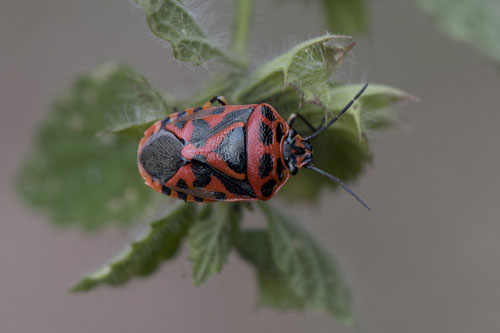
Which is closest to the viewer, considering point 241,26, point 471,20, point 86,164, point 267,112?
point 267,112

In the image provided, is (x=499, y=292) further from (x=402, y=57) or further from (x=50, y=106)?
(x=50, y=106)

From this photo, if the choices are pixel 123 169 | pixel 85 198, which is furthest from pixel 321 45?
pixel 85 198

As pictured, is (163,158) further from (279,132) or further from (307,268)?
(307,268)

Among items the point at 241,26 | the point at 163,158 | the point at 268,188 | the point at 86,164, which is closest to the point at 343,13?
the point at 241,26

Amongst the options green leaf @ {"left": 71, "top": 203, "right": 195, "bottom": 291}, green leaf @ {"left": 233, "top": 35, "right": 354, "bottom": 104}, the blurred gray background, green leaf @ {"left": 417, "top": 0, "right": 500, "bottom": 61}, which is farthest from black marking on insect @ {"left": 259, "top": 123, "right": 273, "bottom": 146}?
the blurred gray background

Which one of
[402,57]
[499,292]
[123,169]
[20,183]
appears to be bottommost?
[499,292]

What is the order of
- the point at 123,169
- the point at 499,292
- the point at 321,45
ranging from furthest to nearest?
1. the point at 499,292
2. the point at 123,169
3. the point at 321,45
